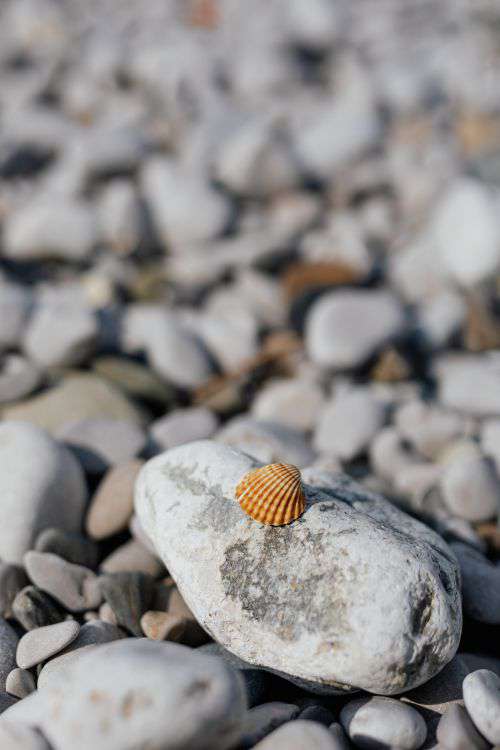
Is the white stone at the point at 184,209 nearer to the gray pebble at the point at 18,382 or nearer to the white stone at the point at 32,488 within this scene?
the gray pebble at the point at 18,382

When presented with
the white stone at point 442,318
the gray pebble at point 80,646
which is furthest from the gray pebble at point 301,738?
the white stone at point 442,318

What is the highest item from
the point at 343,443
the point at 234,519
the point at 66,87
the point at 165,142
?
the point at 66,87

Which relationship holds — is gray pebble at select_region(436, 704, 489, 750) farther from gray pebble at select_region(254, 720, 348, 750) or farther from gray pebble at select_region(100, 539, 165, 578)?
gray pebble at select_region(100, 539, 165, 578)

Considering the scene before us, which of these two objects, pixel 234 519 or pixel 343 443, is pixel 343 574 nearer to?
pixel 234 519

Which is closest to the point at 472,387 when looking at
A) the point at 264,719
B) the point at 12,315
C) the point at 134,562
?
the point at 134,562

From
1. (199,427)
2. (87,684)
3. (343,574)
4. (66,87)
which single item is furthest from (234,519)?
(66,87)
